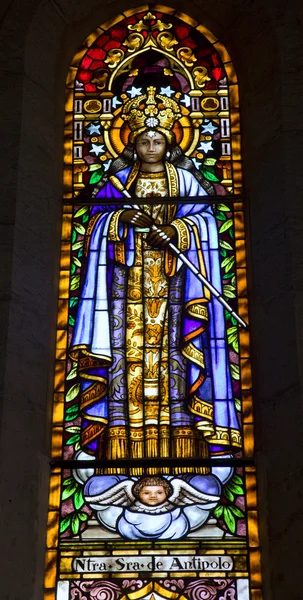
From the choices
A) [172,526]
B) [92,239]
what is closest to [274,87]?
[92,239]

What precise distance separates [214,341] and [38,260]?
45.5 inches

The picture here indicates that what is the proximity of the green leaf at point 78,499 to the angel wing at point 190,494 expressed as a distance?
50cm

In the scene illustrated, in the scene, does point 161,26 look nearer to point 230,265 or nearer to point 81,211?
point 81,211

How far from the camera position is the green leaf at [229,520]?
7551 mm

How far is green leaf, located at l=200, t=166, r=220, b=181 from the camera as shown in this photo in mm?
8859

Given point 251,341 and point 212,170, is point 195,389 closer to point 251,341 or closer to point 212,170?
point 251,341

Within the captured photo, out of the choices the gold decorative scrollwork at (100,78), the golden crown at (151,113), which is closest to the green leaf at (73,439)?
the golden crown at (151,113)

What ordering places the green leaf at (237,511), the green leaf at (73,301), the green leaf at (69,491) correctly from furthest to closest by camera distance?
the green leaf at (73,301) → the green leaf at (69,491) → the green leaf at (237,511)

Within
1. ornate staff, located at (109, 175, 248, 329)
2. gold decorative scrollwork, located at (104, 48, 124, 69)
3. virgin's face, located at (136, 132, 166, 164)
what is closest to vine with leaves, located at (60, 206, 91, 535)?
ornate staff, located at (109, 175, 248, 329)

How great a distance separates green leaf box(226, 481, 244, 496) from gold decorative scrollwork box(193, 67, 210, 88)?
2.93 m

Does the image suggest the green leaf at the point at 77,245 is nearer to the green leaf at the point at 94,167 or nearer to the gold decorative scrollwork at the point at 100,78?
the green leaf at the point at 94,167

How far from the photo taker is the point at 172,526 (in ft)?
24.8

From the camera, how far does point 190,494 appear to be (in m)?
7.67

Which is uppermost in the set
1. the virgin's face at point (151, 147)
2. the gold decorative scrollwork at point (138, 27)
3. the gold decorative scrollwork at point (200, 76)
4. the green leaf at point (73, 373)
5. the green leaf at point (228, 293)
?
the gold decorative scrollwork at point (138, 27)
